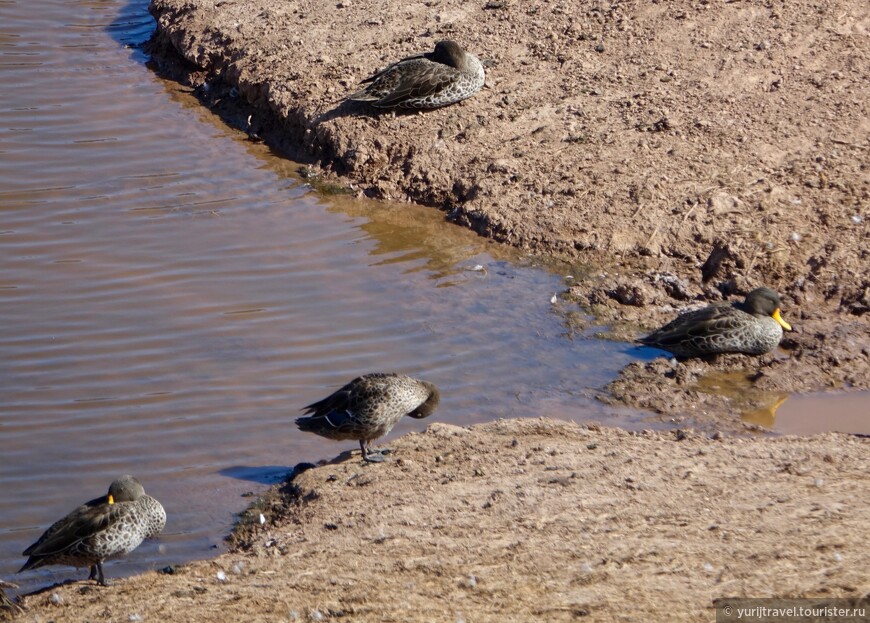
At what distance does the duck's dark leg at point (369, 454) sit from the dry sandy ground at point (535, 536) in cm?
7

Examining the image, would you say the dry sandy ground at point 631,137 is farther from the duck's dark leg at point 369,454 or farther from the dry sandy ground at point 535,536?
the duck's dark leg at point 369,454

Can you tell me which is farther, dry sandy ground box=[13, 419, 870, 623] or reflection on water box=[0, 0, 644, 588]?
reflection on water box=[0, 0, 644, 588]

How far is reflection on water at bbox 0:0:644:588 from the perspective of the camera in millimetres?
7602

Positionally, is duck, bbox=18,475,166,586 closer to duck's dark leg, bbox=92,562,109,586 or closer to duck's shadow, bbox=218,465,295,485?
duck's dark leg, bbox=92,562,109,586

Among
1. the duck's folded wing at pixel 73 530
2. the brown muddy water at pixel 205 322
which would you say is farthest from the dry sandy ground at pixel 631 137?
the duck's folded wing at pixel 73 530

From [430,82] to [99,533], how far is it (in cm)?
695

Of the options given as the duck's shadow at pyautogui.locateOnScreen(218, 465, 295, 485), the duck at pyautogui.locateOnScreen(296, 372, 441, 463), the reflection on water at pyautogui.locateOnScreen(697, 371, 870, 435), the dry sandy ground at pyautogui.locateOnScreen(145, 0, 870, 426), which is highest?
the dry sandy ground at pyautogui.locateOnScreen(145, 0, 870, 426)

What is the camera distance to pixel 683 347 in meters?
8.70

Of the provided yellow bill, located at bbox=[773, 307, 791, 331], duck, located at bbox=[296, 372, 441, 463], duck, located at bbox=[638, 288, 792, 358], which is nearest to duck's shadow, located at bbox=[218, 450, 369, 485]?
Result: duck, located at bbox=[296, 372, 441, 463]

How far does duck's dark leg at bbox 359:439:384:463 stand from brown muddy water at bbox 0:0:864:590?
1.46 ft

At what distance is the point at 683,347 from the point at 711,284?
1411 mm

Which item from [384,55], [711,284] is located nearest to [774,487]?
[711,284]

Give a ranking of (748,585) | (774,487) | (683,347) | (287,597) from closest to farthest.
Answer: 1. (748,585)
2. (287,597)
3. (774,487)
4. (683,347)

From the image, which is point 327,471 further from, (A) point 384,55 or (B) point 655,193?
(A) point 384,55
